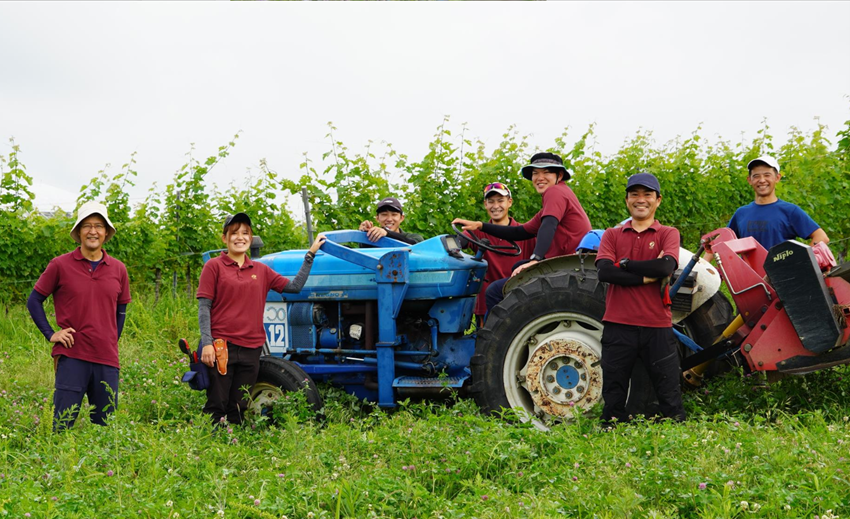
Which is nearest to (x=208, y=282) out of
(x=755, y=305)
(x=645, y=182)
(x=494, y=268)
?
(x=494, y=268)

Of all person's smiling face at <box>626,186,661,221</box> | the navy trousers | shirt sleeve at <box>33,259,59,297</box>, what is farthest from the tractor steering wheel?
shirt sleeve at <box>33,259,59,297</box>

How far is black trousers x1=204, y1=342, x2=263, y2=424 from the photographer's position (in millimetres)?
4848

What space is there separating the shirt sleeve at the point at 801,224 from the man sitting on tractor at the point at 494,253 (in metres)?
1.76

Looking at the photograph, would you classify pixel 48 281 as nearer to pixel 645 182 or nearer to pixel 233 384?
pixel 233 384

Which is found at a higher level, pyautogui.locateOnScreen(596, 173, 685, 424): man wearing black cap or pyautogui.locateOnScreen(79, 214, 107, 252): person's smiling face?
pyautogui.locateOnScreen(79, 214, 107, 252): person's smiling face

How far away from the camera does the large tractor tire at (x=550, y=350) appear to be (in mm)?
4863

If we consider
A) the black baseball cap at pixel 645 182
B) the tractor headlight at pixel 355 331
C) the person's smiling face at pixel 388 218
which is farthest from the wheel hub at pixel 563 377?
the person's smiling face at pixel 388 218

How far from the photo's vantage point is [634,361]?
4570 mm

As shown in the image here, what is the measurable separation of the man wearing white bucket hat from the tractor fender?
2.60 m

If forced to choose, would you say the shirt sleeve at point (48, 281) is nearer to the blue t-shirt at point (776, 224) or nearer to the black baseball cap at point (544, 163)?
the black baseball cap at point (544, 163)

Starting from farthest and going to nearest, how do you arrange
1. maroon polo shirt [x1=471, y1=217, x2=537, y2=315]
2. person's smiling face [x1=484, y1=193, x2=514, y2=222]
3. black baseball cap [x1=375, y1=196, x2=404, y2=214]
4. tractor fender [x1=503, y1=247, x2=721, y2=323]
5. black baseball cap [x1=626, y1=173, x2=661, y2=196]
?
black baseball cap [x1=375, y1=196, x2=404, y2=214]
person's smiling face [x1=484, y1=193, x2=514, y2=222]
maroon polo shirt [x1=471, y1=217, x2=537, y2=315]
tractor fender [x1=503, y1=247, x2=721, y2=323]
black baseball cap [x1=626, y1=173, x2=661, y2=196]

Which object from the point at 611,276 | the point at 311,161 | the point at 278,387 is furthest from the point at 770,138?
the point at 278,387

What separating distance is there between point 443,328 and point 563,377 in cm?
103

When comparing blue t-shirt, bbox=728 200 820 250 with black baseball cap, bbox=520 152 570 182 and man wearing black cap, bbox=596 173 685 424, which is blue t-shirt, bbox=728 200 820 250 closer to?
man wearing black cap, bbox=596 173 685 424
